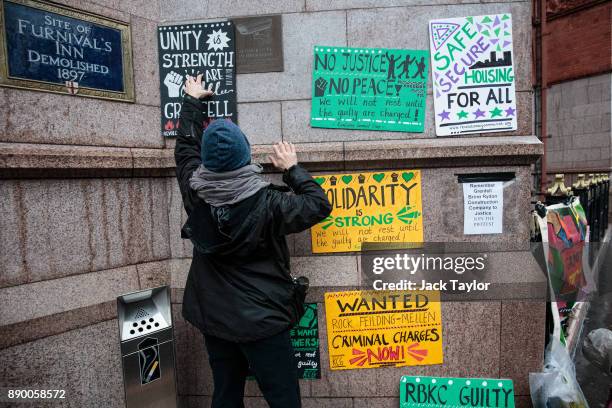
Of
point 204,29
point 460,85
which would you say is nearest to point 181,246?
point 204,29

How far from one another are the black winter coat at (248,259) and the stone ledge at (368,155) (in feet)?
Answer: 2.19

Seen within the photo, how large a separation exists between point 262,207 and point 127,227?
144 centimetres

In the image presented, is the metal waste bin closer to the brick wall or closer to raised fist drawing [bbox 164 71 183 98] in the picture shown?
raised fist drawing [bbox 164 71 183 98]

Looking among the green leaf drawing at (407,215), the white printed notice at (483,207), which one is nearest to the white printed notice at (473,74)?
the white printed notice at (483,207)

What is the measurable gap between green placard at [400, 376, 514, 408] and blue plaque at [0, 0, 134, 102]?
10.9 feet

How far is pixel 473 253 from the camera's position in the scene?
306 centimetres

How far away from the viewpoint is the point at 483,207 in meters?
3.01

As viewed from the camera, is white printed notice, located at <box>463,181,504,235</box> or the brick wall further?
the brick wall

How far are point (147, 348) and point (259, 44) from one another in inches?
95.0

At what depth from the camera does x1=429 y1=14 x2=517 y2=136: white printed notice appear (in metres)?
2.96

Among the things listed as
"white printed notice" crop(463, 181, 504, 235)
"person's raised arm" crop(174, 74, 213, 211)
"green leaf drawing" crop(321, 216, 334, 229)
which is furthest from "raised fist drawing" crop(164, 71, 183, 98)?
"white printed notice" crop(463, 181, 504, 235)

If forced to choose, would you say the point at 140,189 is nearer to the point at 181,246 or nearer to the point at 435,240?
the point at 181,246

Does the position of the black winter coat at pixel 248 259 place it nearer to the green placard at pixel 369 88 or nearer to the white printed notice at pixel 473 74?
the green placard at pixel 369 88

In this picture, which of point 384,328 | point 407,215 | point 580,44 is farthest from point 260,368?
point 580,44
